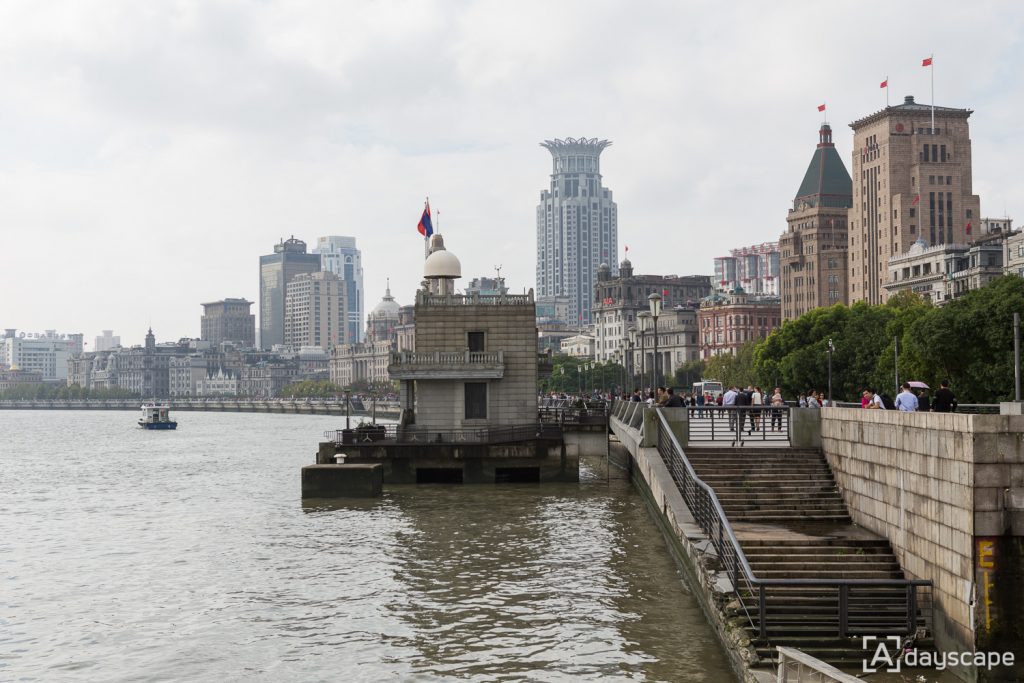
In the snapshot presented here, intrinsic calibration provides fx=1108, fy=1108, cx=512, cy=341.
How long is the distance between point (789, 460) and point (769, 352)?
246 feet

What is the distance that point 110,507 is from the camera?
179 feet

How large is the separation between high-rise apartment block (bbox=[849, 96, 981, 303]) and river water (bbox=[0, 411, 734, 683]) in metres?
122

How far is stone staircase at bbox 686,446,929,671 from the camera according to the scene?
20350 mm

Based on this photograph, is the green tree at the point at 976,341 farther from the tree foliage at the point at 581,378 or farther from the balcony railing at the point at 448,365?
the tree foliage at the point at 581,378

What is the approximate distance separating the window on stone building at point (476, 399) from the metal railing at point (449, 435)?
4.90 feet

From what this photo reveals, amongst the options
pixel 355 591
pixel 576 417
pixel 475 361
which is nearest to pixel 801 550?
pixel 355 591

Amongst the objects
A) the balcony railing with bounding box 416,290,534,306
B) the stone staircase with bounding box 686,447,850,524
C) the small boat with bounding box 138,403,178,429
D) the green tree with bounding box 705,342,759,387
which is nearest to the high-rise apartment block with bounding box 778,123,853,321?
the green tree with bounding box 705,342,759,387

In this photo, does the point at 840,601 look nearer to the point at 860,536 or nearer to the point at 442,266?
the point at 860,536

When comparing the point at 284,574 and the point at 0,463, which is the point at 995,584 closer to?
the point at 284,574

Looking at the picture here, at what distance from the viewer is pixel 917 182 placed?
164250 millimetres

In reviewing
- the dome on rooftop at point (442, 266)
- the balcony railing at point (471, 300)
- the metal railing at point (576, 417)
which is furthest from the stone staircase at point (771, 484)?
the dome on rooftop at point (442, 266)

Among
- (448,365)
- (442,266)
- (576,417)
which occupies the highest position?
(442,266)

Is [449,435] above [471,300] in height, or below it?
below

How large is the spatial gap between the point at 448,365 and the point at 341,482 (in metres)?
11.3
